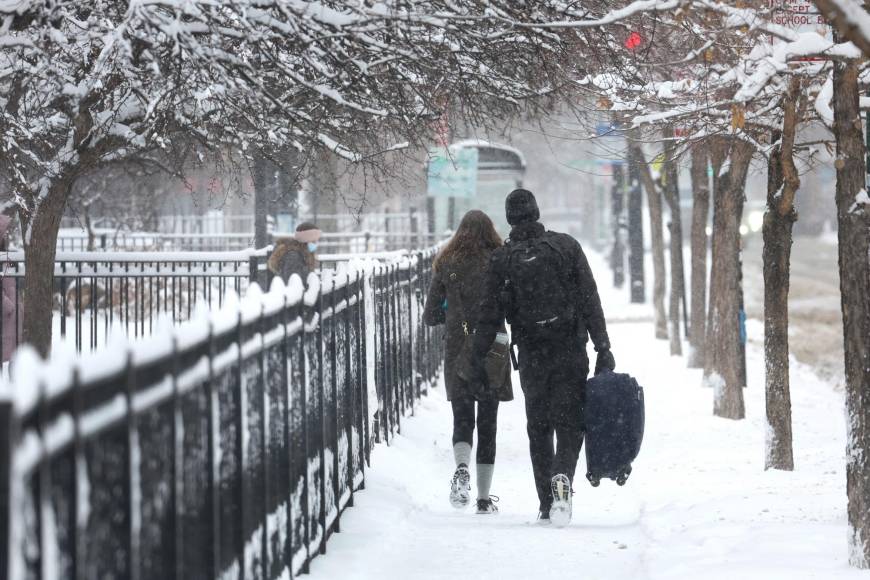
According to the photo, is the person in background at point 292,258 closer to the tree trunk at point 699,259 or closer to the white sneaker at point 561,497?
the white sneaker at point 561,497

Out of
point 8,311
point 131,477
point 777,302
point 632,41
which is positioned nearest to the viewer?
point 131,477

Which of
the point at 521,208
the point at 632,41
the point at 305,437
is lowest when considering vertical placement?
the point at 305,437

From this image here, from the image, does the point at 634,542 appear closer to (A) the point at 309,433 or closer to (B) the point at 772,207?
(A) the point at 309,433

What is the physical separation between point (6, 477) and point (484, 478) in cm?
561

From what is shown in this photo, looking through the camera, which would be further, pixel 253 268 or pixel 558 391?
pixel 253 268

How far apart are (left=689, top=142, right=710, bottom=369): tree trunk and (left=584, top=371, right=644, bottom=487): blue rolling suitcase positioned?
901cm

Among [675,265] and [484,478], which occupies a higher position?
[675,265]

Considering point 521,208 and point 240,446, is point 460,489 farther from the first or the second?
point 240,446

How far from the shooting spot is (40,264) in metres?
9.42

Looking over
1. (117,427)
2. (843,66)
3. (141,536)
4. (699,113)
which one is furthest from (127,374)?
(699,113)

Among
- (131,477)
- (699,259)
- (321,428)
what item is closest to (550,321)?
(321,428)

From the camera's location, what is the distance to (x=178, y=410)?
11.6 feet

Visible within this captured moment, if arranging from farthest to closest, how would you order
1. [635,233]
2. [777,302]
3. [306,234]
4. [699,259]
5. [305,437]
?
1. [635,233]
2. [699,259]
3. [306,234]
4. [777,302]
5. [305,437]

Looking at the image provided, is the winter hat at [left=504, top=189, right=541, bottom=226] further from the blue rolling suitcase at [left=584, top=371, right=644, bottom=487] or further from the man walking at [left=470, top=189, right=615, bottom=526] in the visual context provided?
the blue rolling suitcase at [left=584, top=371, right=644, bottom=487]
